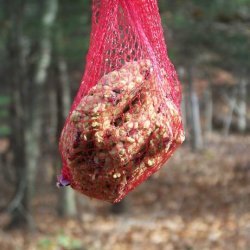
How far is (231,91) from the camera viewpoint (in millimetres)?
21234

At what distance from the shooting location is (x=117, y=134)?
144 cm

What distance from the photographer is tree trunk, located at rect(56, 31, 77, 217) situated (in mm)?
8109

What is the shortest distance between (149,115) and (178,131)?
0.15 m

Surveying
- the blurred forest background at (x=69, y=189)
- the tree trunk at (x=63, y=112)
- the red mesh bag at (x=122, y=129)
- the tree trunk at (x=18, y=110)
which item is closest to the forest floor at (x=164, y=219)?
the blurred forest background at (x=69, y=189)

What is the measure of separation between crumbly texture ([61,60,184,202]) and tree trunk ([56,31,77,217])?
570 cm

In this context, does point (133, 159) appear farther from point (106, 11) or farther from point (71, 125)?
point (106, 11)

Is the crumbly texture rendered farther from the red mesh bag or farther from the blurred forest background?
the blurred forest background

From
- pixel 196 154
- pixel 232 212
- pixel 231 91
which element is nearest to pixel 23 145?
pixel 232 212

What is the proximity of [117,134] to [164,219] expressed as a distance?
23.7ft

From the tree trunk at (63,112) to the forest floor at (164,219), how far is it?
0.66 ft

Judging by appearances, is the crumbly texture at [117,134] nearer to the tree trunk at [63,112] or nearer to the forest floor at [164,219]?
the forest floor at [164,219]

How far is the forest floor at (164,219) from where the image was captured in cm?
713

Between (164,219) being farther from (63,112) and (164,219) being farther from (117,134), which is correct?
(117,134)

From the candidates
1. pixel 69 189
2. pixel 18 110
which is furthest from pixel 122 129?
pixel 69 189
